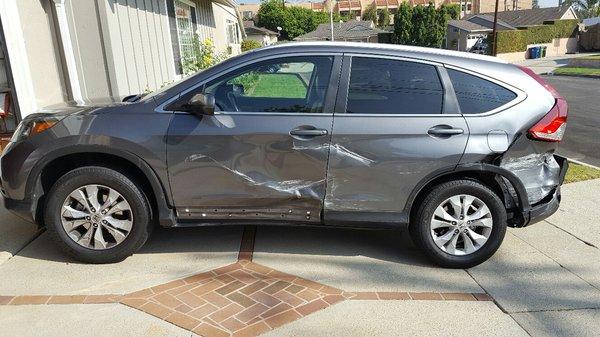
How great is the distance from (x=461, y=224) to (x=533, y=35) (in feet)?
Answer: 173

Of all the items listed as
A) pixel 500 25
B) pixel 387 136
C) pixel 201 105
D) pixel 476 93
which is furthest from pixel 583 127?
pixel 500 25

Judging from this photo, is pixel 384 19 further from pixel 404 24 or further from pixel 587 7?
pixel 404 24

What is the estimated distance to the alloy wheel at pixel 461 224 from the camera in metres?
3.78

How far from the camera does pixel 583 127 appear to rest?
10672 mm

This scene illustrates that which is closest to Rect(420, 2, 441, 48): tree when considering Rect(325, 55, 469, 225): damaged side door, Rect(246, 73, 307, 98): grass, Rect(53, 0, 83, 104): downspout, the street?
the street

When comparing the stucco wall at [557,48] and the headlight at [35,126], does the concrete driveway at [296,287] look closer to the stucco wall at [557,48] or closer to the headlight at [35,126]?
the headlight at [35,126]

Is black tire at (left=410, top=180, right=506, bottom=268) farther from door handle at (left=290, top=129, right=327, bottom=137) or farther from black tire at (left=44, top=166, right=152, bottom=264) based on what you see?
black tire at (left=44, top=166, right=152, bottom=264)

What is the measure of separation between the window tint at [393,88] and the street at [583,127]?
5119 millimetres

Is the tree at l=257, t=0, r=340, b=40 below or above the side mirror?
above

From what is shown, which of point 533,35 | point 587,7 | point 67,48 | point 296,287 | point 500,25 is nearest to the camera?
point 296,287

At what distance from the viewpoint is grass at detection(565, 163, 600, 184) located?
6.29 m

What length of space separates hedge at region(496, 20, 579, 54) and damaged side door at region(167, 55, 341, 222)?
47083 mm

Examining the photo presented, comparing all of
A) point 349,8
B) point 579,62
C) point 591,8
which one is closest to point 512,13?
point 591,8

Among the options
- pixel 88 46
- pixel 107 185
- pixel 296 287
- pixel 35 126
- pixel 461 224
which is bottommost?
pixel 296 287
